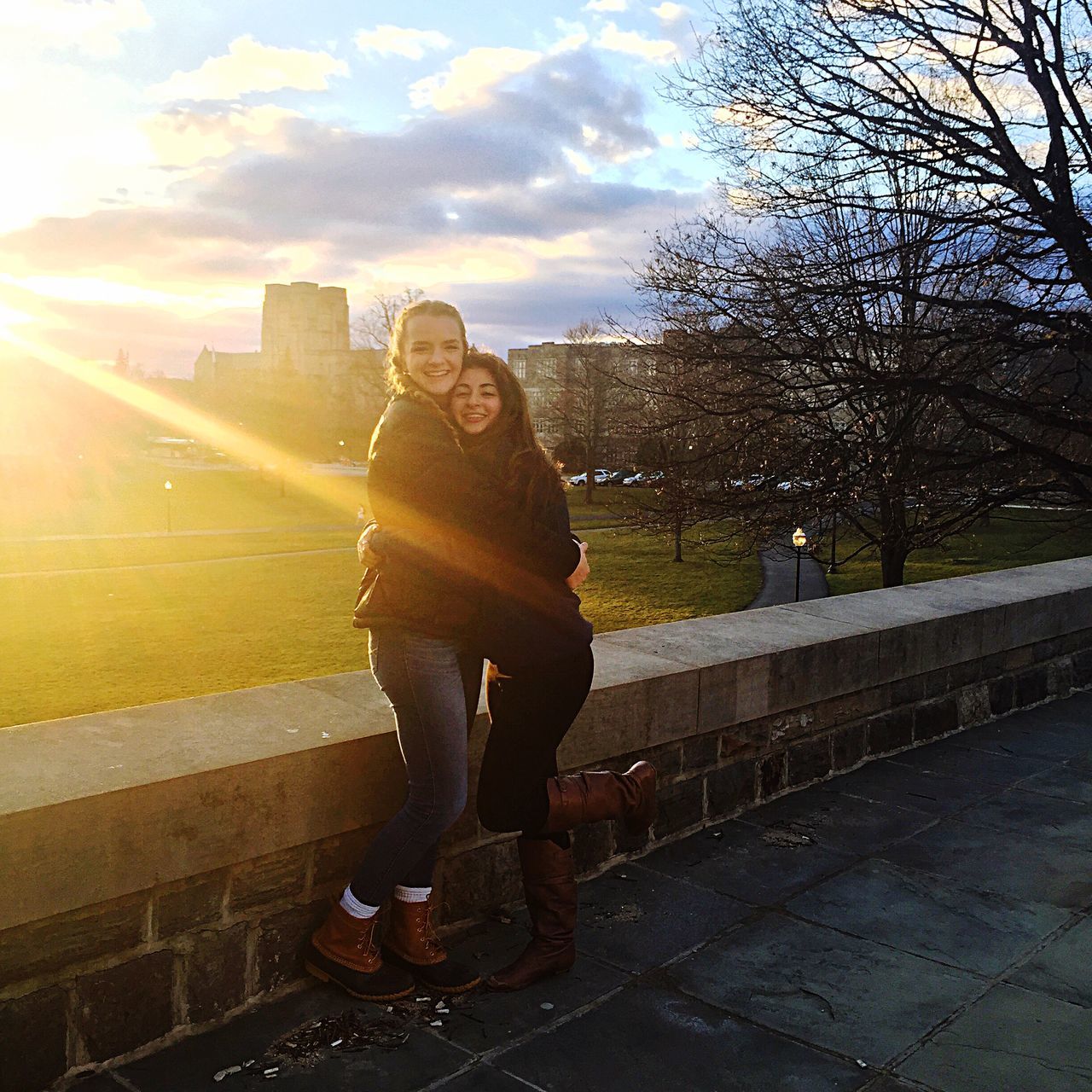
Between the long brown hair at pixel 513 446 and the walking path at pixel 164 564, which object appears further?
the walking path at pixel 164 564

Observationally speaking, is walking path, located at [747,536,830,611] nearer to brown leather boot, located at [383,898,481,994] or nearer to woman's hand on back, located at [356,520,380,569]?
brown leather boot, located at [383,898,481,994]

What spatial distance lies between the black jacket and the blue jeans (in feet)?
0.23

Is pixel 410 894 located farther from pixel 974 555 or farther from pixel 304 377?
pixel 304 377

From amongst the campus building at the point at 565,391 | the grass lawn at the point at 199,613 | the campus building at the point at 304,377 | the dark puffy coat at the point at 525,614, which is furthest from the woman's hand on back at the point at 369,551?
the campus building at the point at 304,377

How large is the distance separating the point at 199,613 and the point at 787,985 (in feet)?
67.4

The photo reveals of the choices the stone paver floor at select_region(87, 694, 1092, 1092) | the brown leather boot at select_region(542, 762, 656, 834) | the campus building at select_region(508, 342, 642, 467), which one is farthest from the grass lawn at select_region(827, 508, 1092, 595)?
the brown leather boot at select_region(542, 762, 656, 834)

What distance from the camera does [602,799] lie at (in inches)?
123

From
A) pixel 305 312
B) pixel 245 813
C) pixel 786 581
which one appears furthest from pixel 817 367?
pixel 305 312

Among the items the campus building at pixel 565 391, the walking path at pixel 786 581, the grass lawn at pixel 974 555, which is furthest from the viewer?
the campus building at pixel 565 391

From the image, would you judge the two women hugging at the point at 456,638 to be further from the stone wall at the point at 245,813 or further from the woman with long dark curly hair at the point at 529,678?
the stone wall at the point at 245,813

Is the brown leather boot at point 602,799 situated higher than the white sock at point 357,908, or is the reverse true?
the brown leather boot at point 602,799

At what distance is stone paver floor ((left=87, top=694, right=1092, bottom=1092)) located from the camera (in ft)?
8.28

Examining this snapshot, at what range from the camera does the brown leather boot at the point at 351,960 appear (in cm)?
284

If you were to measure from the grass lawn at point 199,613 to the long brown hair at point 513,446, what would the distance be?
36.9 feet
